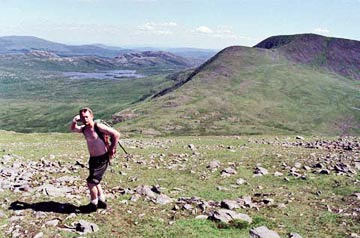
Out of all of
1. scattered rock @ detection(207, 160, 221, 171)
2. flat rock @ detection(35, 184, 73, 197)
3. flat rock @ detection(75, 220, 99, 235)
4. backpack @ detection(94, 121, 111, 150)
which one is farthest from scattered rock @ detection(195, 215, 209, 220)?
scattered rock @ detection(207, 160, 221, 171)

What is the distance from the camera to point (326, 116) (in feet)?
455

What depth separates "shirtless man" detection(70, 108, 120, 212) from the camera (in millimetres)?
14289

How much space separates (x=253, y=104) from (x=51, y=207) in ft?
431

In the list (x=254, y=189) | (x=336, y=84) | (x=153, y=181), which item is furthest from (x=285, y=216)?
(x=336, y=84)

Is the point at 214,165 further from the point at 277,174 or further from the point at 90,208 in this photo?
the point at 90,208

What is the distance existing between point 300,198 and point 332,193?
213 cm

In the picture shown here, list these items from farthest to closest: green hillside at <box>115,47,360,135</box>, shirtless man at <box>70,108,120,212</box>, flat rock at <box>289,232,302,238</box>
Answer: green hillside at <box>115,47,360,135</box> < shirtless man at <box>70,108,120,212</box> < flat rock at <box>289,232,302,238</box>

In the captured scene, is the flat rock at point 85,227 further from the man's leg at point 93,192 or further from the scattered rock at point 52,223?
the man's leg at point 93,192

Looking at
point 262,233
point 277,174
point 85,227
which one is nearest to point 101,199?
point 85,227

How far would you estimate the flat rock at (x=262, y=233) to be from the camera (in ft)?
43.7

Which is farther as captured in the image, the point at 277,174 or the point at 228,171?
the point at 228,171

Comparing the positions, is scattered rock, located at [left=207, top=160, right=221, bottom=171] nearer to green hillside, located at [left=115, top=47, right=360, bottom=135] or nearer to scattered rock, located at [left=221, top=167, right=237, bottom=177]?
scattered rock, located at [left=221, top=167, right=237, bottom=177]

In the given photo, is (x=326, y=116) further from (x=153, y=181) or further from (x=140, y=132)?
(x=153, y=181)

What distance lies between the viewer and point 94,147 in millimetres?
14695
